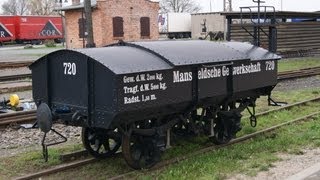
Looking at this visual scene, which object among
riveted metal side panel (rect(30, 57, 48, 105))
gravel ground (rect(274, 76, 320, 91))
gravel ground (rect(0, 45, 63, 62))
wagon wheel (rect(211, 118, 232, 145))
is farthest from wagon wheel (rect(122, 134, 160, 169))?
gravel ground (rect(0, 45, 63, 62))

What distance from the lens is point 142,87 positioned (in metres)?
6.91

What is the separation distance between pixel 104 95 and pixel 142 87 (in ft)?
1.78

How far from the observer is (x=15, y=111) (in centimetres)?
1240

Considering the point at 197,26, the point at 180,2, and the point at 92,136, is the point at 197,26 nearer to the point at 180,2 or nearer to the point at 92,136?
the point at 180,2

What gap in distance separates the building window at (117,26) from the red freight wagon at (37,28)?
76.6ft

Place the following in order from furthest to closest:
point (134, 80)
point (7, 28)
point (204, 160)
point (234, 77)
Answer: point (7, 28), point (234, 77), point (204, 160), point (134, 80)

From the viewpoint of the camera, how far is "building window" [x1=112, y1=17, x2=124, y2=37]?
1510 inches

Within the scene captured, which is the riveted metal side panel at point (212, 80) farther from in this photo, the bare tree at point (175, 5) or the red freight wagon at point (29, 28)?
the bare tree at point (175, 5)

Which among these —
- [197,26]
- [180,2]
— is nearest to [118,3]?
[197,26]

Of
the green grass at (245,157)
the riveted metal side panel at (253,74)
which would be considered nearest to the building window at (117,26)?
the green grass at (245,157)

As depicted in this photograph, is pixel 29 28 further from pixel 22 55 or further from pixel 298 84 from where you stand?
pixel 298 84

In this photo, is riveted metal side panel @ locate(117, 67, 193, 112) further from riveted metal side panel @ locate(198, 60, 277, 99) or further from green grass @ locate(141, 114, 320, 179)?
green grass @ locate(141, 114, 320, 179)

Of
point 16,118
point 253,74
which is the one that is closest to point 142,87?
point 253,74

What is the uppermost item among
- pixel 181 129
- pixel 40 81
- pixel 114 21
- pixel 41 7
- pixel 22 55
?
pixel 41 7
